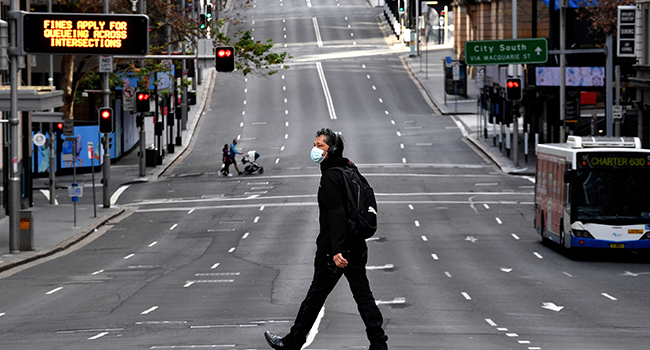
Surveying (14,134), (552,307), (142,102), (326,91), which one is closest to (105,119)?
(142,102)

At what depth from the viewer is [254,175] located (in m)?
46.2

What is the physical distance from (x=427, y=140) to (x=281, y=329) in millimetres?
43894

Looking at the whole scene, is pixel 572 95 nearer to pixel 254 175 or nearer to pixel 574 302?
pixel 254 175

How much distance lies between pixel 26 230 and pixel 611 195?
14249 mm

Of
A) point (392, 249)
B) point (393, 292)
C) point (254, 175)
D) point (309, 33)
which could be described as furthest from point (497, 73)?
point (309, 33)

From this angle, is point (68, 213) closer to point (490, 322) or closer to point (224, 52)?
point (224, 52)

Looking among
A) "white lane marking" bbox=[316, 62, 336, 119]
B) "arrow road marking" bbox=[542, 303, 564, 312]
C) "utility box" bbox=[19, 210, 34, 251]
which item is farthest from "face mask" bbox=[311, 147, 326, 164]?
"white lane marking" bbox=[316, 62, 336, 119]

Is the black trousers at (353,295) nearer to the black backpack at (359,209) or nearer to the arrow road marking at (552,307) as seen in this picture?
the black backpack at (359,209)

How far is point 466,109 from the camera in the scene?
6919 centimetres

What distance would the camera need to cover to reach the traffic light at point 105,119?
116ft

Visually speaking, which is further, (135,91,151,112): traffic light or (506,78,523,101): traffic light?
(506,78,523,101): traffic light

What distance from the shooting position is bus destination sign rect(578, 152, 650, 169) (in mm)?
23047

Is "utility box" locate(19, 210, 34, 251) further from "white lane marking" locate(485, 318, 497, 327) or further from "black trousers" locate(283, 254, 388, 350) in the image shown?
"black trousers" locate(283, 254, 388, 350)

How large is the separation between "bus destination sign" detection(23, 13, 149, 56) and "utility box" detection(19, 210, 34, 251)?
13.3 ft
